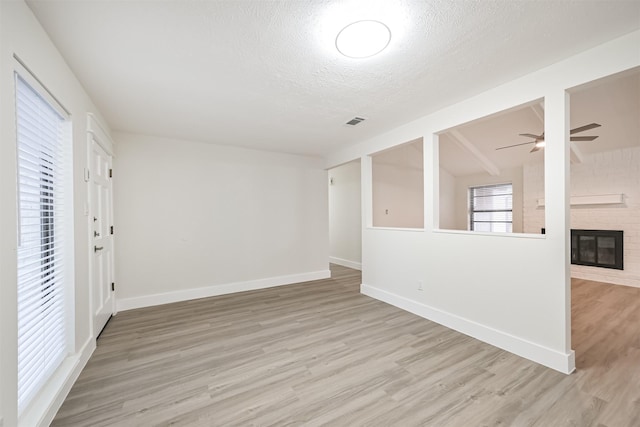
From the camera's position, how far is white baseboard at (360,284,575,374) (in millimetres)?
2041

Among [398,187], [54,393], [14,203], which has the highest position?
[398,187]

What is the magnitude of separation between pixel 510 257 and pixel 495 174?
501 cm

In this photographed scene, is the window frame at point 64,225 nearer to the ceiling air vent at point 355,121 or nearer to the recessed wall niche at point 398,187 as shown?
the ceiling air vent at point 355,121

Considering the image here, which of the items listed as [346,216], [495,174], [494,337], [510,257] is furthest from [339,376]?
[495,174]

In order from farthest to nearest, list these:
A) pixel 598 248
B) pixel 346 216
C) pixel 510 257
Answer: pixel 346 216 → pixel 598 248 → pixel 510 257

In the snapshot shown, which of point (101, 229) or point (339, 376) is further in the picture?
point (101, 229)

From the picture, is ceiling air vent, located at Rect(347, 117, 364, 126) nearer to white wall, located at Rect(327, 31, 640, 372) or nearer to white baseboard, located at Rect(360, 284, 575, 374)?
white wall, located at Rect(327, 31, 640, 372)

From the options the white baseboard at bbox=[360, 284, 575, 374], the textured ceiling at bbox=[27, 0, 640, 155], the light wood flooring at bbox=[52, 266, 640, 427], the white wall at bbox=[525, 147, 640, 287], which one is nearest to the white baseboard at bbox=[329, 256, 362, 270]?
the white baseboard at bbox=[360, 284, 575, 374]

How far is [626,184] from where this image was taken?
4562 millimetres

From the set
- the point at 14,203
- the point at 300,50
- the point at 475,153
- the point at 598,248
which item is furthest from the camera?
the point at 475,153

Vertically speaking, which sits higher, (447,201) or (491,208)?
(447,201)

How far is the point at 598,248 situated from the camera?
4.86m

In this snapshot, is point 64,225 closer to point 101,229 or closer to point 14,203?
point 14,203

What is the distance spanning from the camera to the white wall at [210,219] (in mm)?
3641
